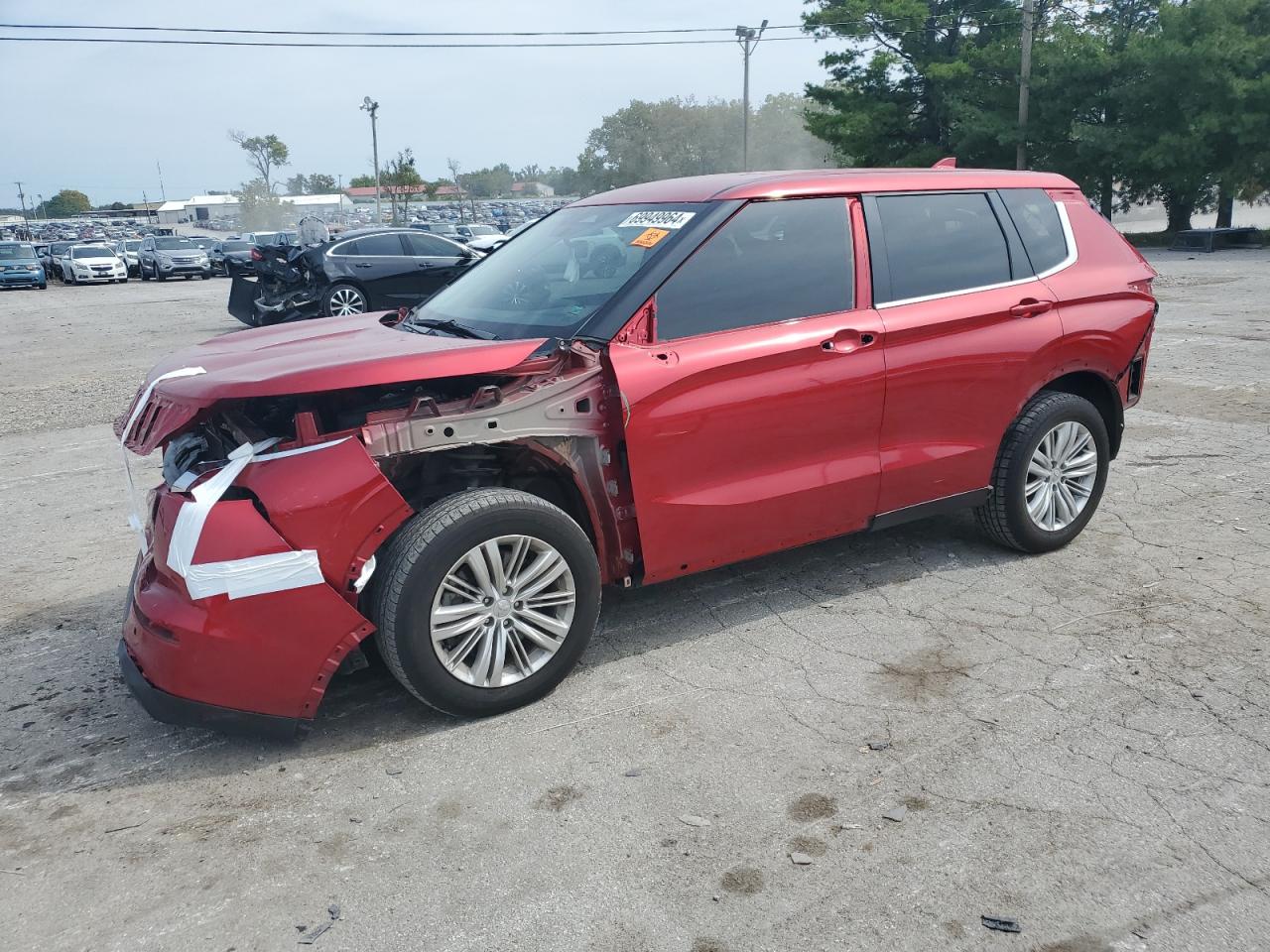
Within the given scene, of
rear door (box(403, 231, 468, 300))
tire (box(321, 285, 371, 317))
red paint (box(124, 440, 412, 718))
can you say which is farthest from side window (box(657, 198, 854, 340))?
rear door (box(403, 231, 468, 300))

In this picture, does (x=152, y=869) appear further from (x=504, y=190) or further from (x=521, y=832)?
(x=504, y=190)

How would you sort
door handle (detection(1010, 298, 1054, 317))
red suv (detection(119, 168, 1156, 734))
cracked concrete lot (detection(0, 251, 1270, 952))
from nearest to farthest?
cracked concrete lot (detection(0, 251, 1270, 952))
red suv (detection(119, 168, 1156, 734))
door handle (detection(1010, 298, 1054, 317))

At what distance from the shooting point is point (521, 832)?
10.0ft

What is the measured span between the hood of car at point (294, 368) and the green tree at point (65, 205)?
166181 mm

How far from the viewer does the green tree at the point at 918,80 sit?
3519 cm

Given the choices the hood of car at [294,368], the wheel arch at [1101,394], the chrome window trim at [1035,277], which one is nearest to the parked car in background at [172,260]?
the hood of car at [294,368]

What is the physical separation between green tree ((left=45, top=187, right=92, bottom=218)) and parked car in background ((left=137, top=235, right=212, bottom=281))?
5196 inches

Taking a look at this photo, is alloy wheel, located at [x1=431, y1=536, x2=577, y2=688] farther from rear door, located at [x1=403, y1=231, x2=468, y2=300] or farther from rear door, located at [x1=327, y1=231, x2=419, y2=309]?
rear door, located at [x1=403, y1=231, x2=468, y2=300]

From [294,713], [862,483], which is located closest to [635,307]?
Answer: [862,483]

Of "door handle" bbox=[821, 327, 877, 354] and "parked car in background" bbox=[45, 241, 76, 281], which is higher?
"parked car in background" bbox=[45, 241, 76, 281]

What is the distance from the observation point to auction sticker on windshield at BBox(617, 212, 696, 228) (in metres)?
4.18

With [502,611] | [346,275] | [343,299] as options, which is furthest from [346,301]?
[502,611]

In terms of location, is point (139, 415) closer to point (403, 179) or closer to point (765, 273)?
point (765, 273)

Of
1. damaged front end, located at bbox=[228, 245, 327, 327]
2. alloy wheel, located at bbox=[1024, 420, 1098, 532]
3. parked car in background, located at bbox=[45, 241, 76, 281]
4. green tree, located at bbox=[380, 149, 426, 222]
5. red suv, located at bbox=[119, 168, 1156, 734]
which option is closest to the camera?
red suv, located at bbox=[119, 168, 1156, 734]
